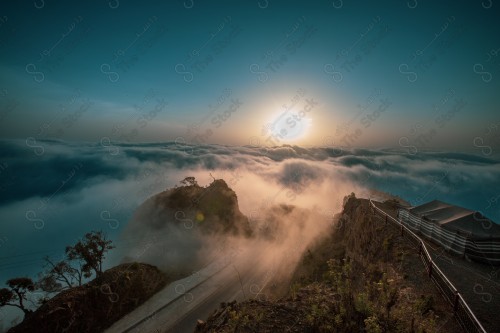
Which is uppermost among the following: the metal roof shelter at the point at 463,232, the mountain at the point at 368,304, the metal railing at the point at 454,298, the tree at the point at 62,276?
the metal roof shelter at the point at 463,232

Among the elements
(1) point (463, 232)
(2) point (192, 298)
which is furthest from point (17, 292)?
(1) point (463, 232)

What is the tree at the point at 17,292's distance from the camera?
2523cm

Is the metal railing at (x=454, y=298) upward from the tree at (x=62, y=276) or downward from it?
upward

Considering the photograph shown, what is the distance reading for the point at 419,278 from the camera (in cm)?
1244

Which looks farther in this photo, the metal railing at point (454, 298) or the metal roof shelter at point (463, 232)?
the metal roof shelter at point (463, 232)

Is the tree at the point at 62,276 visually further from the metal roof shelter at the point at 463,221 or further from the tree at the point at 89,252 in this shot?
the metal roof shelter at the point at 463,221

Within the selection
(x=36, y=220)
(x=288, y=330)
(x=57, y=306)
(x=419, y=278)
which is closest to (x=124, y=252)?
(x=57, y=306)

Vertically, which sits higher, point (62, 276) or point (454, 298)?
point (454, 298)

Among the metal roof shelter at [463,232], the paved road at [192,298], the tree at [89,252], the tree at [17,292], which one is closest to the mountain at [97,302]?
the paved road at [192,298]

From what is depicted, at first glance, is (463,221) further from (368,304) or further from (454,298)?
(368,304)

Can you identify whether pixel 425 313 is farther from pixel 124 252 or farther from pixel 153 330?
pixel 124 252

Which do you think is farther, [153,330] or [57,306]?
[153,330]

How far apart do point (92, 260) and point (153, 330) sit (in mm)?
12195

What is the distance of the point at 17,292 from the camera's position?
26172 millimetres
